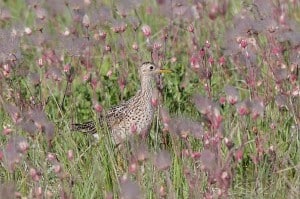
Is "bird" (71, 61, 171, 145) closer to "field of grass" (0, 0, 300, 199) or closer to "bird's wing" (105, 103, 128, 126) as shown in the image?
"bird's wing" (105, 103, 128, 126)

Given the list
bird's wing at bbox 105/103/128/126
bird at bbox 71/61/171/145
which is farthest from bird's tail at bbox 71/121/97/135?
bird's wing at bbox 105/103/128/126

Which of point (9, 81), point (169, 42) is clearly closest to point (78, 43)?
point (9, 81)

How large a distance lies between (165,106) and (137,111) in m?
0.49

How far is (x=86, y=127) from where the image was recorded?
769 centimetres

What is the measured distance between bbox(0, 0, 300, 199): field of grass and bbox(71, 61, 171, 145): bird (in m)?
0.11

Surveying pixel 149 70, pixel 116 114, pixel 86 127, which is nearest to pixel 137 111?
pixel 116 114

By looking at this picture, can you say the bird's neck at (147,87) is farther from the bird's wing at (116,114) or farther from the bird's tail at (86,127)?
the bird's tail at (86,127)

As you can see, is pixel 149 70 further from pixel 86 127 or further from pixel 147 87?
pixel 86 127

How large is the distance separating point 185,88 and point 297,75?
110 centimetres

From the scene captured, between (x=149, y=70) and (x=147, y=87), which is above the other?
(x=149, y=70)

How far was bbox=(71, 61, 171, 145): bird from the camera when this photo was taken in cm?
772

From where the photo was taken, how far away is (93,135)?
289 inches

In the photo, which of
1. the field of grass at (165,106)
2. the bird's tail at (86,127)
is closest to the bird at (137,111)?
the bird's tail at (86,127)

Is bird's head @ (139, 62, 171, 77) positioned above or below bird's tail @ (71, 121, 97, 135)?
above
